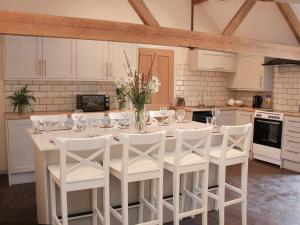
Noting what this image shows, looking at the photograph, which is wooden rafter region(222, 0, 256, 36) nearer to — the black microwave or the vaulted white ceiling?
the vaulted white ceiling

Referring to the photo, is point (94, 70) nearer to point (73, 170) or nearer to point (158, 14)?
point (158, 14)

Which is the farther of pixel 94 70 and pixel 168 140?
pixel 94 70

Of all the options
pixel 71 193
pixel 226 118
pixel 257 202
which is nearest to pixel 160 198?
pixel 71 193

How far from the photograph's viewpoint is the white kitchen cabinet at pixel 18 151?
4.53 m

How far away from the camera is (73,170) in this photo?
A: 2512mm

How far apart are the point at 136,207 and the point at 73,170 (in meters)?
1.04

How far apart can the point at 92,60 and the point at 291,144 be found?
12.2ft

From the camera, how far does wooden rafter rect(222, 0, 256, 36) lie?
5031 millimetres

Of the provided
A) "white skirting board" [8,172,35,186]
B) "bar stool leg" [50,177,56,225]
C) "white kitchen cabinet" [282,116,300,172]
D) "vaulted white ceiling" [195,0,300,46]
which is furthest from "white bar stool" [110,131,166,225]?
"vaulted white ceiling" [195,0,300,46]

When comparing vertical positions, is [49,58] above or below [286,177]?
above

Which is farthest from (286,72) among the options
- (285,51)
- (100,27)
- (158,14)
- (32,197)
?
(32,197)

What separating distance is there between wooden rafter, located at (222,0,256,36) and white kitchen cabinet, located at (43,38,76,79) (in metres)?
2.52

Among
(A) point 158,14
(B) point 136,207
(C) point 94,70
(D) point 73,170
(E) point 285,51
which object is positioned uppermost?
(A) point 158,14

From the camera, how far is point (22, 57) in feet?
15.7
